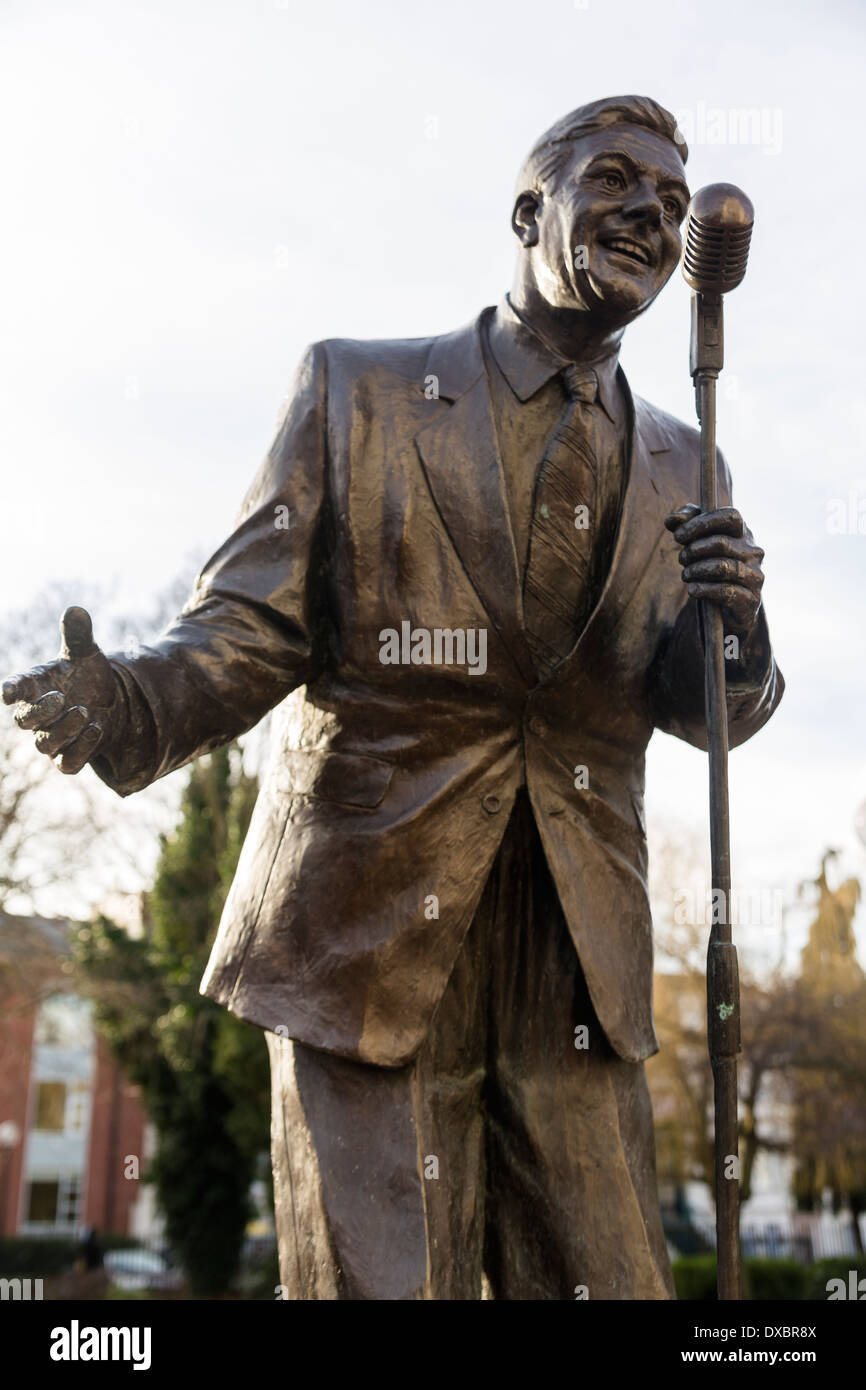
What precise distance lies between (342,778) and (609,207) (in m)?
1.36

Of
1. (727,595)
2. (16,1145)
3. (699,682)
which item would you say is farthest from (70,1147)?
(727,595)

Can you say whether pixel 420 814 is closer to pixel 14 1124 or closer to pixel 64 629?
pixel 64 629

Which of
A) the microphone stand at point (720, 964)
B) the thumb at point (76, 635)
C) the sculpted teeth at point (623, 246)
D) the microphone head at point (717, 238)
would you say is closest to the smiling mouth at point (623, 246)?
the sculpted teeth at point (623, 246)

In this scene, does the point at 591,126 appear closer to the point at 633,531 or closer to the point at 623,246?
the point at 623,246

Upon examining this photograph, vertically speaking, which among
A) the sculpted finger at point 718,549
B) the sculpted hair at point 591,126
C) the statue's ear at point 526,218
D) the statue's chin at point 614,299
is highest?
the sculpted hair at point 591,126

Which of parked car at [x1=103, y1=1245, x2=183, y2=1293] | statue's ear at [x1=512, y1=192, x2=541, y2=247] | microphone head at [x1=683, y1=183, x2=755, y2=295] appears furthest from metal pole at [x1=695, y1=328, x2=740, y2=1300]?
parked car at [x1=103, y1=1245, x2=183, y2=1293]

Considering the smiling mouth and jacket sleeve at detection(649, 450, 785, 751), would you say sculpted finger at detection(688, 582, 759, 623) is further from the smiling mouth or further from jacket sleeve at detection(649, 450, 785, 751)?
the smiling mouth

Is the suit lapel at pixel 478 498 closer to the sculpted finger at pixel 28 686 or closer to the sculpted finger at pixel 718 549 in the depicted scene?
the sculpted finger at pixel 718 549

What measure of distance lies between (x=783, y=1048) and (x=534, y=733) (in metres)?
24.2

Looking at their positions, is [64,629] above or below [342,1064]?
above

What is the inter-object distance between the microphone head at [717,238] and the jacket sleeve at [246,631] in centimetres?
87

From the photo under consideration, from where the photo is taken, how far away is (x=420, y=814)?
3.08 m

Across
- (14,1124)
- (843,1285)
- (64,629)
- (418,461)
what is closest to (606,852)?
(418,461)

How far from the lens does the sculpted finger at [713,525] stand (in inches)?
120
